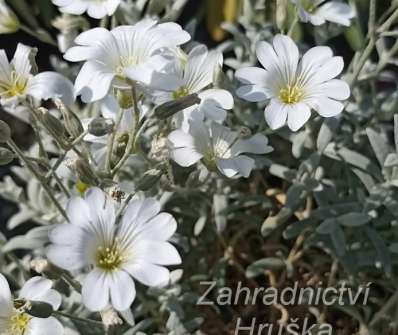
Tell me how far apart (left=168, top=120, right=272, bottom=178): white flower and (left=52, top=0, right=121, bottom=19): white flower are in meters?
0.24

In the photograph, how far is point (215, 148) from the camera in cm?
121

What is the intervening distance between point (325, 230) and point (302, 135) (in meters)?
0.19

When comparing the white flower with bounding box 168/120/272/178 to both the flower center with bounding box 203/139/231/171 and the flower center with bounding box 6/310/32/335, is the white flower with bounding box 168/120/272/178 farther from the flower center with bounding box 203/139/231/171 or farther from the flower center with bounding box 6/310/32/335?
the flower center with bounding box 6/310/32/335

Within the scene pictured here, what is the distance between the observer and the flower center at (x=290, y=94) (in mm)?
1189

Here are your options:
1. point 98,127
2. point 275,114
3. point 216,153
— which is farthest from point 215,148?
point 98,127

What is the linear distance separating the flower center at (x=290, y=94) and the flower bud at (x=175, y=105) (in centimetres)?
18

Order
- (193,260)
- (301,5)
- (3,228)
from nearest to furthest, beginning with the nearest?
(301,5)
(193,260)
(3,228)

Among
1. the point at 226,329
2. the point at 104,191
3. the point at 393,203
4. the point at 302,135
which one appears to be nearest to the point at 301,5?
the point at 302,135

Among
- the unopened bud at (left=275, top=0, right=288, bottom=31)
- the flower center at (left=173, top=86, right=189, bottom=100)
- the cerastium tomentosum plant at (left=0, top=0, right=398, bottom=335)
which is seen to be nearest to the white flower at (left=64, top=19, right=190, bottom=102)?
the cerastium tomentosum plant at (left=0, top=0, right=398, bottom=335)

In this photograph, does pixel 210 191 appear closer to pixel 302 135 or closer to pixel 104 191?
pixel 302 135

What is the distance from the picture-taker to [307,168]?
1.39m

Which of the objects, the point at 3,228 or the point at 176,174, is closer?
the point at 176,174

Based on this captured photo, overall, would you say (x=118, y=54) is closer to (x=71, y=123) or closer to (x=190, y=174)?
(x=71, y=123)

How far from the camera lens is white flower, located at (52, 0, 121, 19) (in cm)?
124
